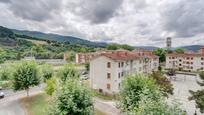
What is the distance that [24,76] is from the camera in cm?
4000

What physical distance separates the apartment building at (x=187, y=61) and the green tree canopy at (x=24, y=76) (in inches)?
2907

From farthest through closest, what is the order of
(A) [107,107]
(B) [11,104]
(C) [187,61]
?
(C) [187,61] → (B) [11,104] → (A) [107,107]

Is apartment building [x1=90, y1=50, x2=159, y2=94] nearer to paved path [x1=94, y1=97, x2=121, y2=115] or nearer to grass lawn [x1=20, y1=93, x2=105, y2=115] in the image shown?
paved path [x1=94, y1=97, x2=121, y2=115]

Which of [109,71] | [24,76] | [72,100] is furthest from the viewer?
[109,71]

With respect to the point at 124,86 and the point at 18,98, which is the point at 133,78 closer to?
the point at 124,86

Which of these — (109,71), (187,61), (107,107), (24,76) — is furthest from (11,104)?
(187,61)

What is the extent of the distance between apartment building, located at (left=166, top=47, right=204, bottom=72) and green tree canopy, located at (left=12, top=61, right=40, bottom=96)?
242 feet

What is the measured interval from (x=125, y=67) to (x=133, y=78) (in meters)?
22.9

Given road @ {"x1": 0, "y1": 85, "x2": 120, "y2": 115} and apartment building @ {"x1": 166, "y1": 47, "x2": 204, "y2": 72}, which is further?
apartment building @ {"x1": 166, "y1": 47, "x2": 204, "y2": 72}

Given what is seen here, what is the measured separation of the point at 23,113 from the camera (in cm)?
3388

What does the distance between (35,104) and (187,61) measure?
79.3 metres

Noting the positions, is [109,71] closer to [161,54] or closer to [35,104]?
[35,104]

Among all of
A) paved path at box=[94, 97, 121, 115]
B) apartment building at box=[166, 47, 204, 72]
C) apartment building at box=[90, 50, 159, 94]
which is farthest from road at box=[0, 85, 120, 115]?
apartment building at box=[166, 47, 204, 72]

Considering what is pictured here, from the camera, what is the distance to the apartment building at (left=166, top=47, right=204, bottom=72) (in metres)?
93.4
